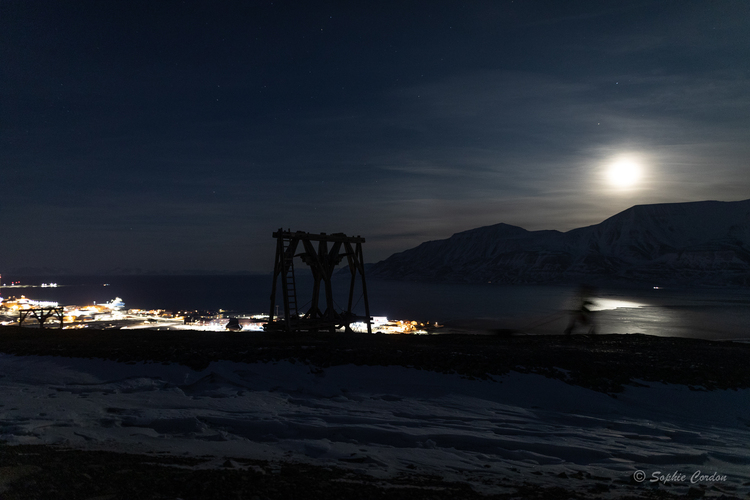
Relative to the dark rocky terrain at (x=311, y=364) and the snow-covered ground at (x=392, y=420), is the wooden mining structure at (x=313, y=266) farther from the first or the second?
the snow-covered ground at (x=392, y=420)

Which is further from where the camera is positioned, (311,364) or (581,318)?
(581,318)

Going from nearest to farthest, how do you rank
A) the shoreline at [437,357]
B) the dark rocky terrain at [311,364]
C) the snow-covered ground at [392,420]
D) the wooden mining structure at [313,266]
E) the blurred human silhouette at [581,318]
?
the dark rocky terrain at [311,364], the snow-covered ground at [392,420], the shoreline at [437,357], the wooden mining structure at [313,266], the blurred human silhouette at [581,318]

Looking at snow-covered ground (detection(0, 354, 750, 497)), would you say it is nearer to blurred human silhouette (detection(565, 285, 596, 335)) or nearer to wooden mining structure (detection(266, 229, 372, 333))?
wooden mining structure (detection(266, 229, 372, 333))

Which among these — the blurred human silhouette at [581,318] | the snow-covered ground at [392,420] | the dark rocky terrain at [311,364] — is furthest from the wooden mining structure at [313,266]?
the blurred human silhouette at [581,318]

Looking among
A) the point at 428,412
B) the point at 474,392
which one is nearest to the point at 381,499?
the point at 428,412

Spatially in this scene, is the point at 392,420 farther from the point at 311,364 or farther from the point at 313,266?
the point at 313,266

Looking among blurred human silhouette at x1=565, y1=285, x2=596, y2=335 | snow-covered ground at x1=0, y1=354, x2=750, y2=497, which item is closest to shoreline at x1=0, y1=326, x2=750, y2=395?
snow-covered ground at x1=0, y1=354, x2=750, y2=497

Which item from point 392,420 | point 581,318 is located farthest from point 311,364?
point 581,318

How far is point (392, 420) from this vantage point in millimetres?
7332

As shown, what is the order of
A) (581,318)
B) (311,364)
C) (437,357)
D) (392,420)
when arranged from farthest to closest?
(581,318) → (437,357) → (311,364) → (392,420)

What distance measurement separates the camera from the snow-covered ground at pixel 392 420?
568cm

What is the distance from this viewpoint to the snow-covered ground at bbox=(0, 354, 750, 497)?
568 cm

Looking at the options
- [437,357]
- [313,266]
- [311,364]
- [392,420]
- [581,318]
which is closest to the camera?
[392,420]

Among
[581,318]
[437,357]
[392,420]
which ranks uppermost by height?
[437,357]
